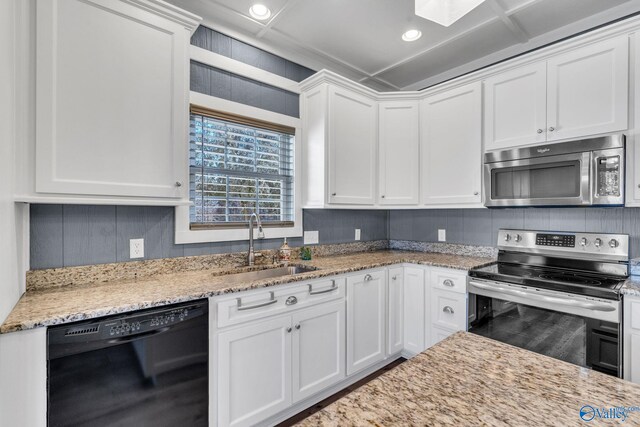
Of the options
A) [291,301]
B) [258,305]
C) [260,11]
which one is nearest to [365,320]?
A: [291,301]

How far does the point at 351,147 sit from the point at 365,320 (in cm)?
148

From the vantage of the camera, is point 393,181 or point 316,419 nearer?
point 316,419

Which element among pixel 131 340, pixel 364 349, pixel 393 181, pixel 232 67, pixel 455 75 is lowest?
pixel 364 349

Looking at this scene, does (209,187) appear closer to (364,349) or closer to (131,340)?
(131,340)

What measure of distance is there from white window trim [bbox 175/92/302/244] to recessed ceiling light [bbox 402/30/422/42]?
3.63 ft

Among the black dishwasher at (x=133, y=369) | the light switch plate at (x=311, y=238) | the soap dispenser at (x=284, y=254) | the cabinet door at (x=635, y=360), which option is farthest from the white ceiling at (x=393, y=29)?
the cabinet door at (x=635, y=360)

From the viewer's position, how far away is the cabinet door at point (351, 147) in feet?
8.74

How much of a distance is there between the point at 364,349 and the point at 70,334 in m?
1.90

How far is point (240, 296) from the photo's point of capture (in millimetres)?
1698

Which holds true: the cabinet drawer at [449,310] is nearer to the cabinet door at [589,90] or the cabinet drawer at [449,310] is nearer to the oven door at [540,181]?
the oven door at [540,181]

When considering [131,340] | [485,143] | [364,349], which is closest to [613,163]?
[485,143]

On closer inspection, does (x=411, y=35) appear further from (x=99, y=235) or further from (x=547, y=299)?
(x=99, y=235)

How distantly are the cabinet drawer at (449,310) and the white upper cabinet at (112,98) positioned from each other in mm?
2076

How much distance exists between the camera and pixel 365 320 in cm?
244
